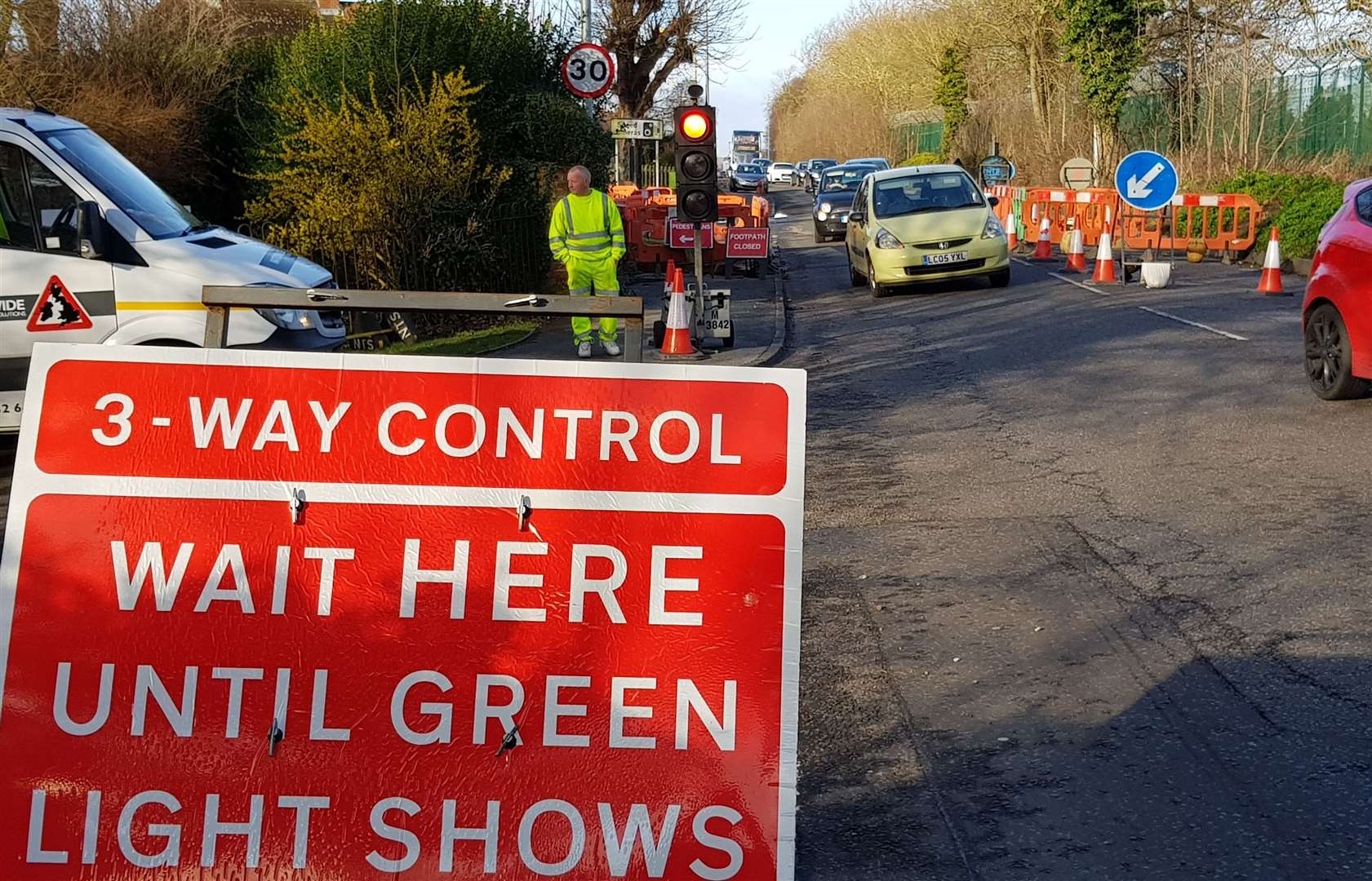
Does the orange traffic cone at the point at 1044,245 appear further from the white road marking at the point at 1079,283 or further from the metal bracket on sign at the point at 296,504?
the metal bracket on sign at the point at 296,504

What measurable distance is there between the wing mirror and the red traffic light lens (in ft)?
22.4

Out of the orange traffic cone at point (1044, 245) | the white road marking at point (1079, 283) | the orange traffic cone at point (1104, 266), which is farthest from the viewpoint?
the orange traffic cone at point (1044, 245)

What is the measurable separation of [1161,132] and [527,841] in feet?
127

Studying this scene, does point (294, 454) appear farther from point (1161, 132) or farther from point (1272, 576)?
point (1161, 132)

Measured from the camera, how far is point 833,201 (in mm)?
38062

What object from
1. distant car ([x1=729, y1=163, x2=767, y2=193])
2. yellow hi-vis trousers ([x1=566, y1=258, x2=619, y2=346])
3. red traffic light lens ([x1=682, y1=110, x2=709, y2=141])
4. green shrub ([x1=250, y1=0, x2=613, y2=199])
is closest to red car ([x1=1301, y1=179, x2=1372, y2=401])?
red traffic light lens ([x1=682, y1=110, x2=709, y2=141])

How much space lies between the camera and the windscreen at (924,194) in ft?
73.3

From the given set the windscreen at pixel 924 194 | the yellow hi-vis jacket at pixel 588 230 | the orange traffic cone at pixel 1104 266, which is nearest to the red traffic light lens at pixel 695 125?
the yellow hi-vis jacket at pixel 588 230

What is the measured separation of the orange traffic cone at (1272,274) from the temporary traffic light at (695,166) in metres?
8.40

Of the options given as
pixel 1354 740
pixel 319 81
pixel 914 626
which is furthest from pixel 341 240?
pixel 1354 740

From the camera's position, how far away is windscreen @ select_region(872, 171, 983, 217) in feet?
73.3

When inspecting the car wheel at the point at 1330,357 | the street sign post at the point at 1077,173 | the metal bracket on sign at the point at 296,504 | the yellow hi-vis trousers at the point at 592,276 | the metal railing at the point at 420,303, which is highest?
the street sign post at the point at 1077,173

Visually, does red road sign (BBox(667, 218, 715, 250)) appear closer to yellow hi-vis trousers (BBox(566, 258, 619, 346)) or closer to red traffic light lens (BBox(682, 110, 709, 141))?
red traffic light lens (BBox(682, 110, 709, 141))

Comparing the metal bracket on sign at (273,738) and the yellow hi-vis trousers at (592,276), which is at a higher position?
the yellow hi-vis trousers at (592,276)
